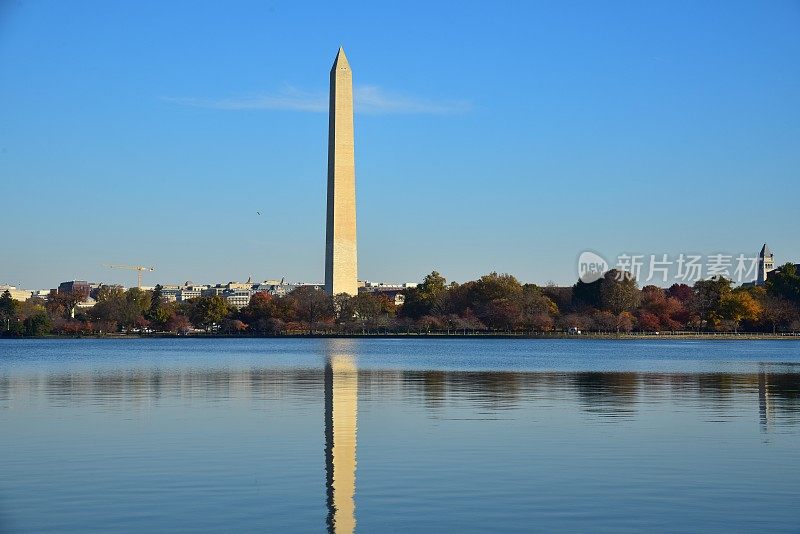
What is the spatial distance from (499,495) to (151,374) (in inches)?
882

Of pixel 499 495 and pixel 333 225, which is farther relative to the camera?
pixel 333 225

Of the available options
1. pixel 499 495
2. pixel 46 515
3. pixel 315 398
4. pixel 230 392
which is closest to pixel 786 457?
pixel 499 495

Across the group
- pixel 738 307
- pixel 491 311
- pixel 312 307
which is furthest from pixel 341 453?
pixel 312 307

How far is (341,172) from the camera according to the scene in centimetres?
7125

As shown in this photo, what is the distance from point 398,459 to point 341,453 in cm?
84

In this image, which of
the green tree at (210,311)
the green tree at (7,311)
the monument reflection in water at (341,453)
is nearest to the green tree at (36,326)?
the green tree at (7,311)

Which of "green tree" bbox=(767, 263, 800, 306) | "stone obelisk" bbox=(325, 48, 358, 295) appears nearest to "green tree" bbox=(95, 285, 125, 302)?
"stone obelisk" bbox=(325, 48, 358, 295)

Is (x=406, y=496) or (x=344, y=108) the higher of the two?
(x=344, y=108)

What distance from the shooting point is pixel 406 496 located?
428 inches

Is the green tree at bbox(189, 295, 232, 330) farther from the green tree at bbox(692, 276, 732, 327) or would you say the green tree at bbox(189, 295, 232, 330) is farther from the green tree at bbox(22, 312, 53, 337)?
the green tree at bbox(692, 276, 732, 327)

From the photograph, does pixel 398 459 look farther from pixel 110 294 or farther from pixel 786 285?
pixel 110 294

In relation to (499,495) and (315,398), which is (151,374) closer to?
(315,398)

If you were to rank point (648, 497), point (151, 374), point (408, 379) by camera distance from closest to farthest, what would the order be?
point (648, 497)
point (408, 379)
point (151, 374)

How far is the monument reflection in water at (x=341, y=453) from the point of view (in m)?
9.91
